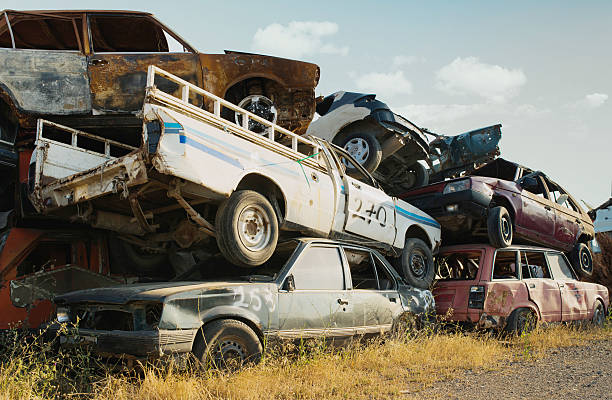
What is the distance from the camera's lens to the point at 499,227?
765 cm

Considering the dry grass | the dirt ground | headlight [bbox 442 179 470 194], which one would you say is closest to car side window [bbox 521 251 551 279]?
headlight [bbox 442 179 470 194]

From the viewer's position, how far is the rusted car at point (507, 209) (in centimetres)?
786

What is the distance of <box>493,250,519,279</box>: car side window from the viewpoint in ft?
23.9

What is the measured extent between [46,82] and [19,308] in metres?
2.76

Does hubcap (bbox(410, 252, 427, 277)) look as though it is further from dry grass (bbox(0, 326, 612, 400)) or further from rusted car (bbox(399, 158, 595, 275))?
dry grass (bbox(0, 326, 612, 400))

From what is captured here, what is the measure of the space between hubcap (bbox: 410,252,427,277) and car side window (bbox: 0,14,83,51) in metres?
5.44

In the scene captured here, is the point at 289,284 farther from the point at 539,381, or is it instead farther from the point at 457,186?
the point at 457,186

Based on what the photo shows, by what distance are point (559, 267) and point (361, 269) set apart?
4.15m

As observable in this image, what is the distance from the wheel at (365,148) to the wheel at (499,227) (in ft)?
6.85

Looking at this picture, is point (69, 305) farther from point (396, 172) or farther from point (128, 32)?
point (396, 172)

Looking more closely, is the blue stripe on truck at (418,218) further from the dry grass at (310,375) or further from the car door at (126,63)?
the car door at (126,63)

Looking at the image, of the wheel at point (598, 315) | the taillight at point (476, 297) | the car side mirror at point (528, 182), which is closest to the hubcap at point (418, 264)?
the taillight at point (476, 297)

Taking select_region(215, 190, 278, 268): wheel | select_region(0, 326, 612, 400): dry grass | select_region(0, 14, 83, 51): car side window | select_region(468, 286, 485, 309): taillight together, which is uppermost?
select_region(0, 14, 83, 51): car side window

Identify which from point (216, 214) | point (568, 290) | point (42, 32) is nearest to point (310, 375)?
point (216, 214)
